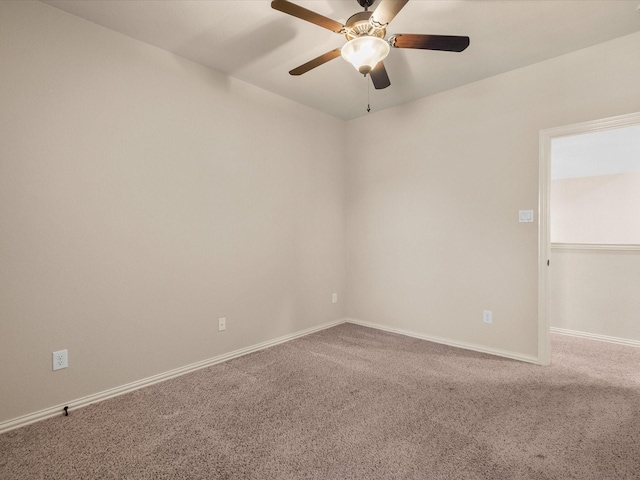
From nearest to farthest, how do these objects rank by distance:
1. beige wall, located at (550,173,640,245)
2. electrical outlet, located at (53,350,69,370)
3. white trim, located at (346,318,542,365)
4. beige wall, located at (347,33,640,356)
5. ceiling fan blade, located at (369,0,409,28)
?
ceiling fan blade, located at (369,0,409,28) → electrical outlet, located at (53,350,69,370) → beige wall, located at (347,33,640,356) → white trim, located at (346,318,542,365) → beige wall, located at (550,173,640,245)

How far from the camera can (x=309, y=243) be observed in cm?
382

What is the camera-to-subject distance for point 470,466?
5.27ft

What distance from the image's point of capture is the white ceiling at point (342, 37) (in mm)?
2123

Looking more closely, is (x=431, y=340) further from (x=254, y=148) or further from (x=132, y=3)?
(x=132, y=3)

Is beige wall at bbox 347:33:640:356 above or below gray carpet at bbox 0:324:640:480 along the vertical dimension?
above

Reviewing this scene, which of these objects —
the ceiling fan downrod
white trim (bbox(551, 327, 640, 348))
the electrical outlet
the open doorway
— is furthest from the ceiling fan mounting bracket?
white trim (bbox(551, 327, 640, 348))

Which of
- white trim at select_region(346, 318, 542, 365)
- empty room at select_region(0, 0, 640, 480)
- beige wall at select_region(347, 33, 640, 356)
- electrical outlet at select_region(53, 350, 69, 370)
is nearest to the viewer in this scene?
empty room at select_region(0, 0, 640, 480)

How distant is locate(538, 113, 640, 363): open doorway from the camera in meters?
3.49

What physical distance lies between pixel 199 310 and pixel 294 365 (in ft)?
3.10

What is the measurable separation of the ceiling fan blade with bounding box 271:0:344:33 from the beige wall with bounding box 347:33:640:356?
200 cm

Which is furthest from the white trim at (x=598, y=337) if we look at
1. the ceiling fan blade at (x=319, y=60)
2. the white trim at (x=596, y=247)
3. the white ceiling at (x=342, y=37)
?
the ceiling fan blade at (x=319, y=60)

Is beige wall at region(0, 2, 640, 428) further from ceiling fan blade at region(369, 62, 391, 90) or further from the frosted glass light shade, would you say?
the frosted glass light shade

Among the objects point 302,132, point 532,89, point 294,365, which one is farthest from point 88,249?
point 532,89

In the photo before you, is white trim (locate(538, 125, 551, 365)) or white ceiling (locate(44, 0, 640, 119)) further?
white trim (locate(538, 125, 551, 365))
